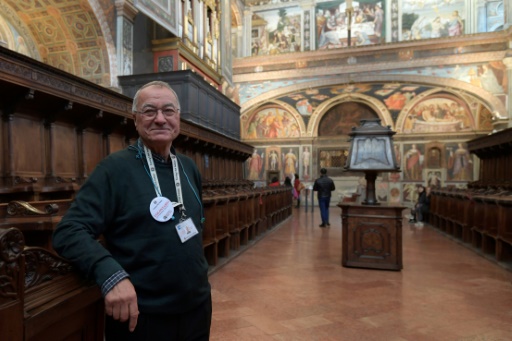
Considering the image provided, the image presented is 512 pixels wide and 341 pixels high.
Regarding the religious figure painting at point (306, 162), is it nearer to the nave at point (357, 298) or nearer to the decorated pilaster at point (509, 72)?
the decorated pilaster at point (509, 72)

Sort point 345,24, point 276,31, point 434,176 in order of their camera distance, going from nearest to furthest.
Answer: point 434,176
point 345,24
point 276,31

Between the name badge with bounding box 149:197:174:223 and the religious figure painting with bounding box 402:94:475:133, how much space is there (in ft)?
62.2

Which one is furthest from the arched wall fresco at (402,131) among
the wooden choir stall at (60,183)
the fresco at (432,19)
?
the wooden choir stall at (60,183)

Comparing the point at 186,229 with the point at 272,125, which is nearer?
the point at 186,229

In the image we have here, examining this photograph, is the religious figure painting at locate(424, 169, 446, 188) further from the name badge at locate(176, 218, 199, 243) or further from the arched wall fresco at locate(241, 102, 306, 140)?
the name badge at locate(176, 218, 199, 243)

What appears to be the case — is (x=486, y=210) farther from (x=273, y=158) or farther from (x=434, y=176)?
(x=273, y=158)

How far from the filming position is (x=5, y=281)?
3.28 ft

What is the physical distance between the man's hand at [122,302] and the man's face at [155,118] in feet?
1.91

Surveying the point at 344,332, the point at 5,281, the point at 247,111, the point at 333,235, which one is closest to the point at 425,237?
the point at 333,235

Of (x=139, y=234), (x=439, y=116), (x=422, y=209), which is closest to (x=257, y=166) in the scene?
(x=439, y=116)

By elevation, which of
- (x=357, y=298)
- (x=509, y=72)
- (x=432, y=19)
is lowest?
(x=357, y=298)

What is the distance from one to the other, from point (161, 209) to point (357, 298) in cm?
330

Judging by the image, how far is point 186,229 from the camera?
1425 millimetres

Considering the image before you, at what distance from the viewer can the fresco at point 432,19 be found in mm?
17984
